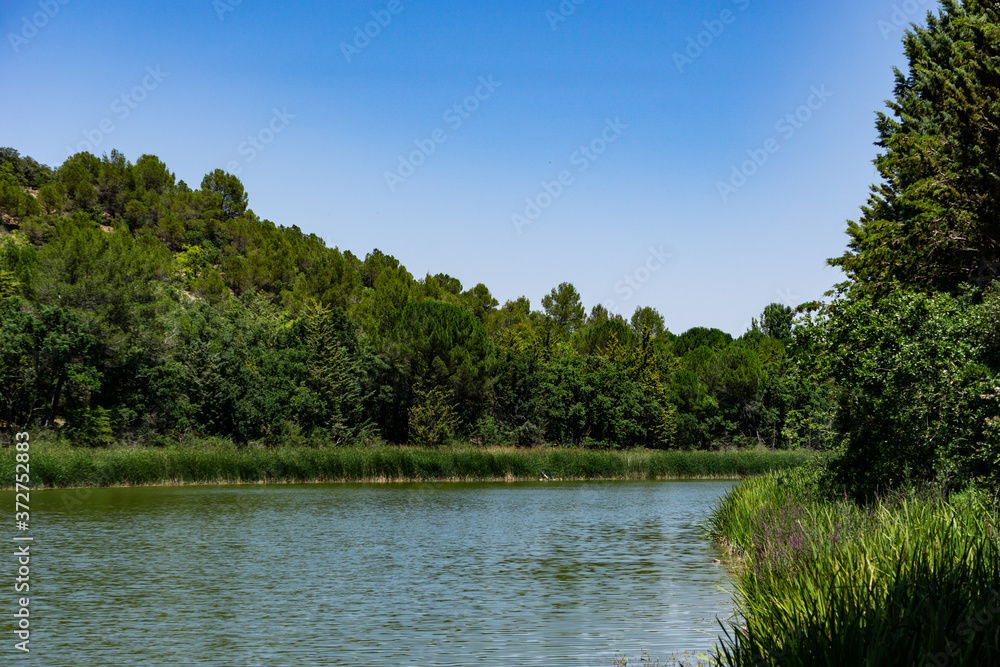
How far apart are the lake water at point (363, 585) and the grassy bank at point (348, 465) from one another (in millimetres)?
7574

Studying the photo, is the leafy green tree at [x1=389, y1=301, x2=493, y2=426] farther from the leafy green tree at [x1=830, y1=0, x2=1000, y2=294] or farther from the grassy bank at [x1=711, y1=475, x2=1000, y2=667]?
the grassy bank at [x1=711, y1=475, x2=1000, y2=667]

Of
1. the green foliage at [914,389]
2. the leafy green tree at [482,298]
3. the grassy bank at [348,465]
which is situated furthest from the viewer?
the leafy green tree at [482,298]

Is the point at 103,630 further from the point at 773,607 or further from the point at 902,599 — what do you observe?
the point at 902,599

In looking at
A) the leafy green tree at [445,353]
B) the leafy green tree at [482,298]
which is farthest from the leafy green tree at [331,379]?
the leafy green tree at [482,298]

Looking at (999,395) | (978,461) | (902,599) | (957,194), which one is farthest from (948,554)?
(957,194)

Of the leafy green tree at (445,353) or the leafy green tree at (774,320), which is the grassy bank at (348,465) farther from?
the leafy green tree at (774,320)

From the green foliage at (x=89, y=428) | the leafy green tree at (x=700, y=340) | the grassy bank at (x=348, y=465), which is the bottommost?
the grassy bank at (x=348, y=465)

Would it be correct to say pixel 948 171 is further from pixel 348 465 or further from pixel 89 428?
pixel 89 428

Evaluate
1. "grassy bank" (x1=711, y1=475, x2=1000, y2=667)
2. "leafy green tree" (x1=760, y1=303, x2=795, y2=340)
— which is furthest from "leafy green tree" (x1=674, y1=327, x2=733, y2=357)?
"grassy bank" (x1=711, y1=475, x2=1000, y2=667)

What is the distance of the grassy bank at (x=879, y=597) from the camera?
7168mm

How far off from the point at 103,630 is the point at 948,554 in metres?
12.2

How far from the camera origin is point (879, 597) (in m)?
8.70

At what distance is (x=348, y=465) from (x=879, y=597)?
44.7 meters

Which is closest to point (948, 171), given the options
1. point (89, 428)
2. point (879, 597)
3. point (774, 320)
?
point (879, 597)
